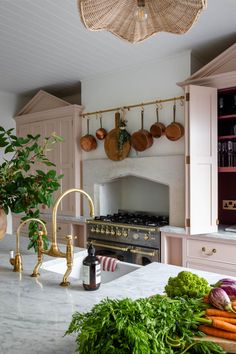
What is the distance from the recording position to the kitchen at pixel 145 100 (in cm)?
303

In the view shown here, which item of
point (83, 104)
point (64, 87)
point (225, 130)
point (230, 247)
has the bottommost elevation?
point (230, 247)

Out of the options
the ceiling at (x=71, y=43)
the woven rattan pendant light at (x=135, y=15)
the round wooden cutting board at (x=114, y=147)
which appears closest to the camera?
the woven rattan pendant light at (x=135, y=15)

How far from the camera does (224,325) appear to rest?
0.85 m

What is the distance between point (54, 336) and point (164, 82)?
2776 mm

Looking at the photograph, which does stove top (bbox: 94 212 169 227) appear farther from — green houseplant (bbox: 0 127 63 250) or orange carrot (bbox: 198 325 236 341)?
orange carrot (bbox: 198 325 236 341)

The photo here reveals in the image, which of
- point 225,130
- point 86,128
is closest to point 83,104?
point 86,128

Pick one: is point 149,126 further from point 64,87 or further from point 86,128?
point 64,87

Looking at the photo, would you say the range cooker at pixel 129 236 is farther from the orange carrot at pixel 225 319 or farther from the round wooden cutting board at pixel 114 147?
the orange carrot at pixel 225 319

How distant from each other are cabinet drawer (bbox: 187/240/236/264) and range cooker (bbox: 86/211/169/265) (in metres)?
0.33

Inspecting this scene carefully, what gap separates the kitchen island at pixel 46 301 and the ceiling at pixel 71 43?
71.2 inches

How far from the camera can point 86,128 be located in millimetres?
3814

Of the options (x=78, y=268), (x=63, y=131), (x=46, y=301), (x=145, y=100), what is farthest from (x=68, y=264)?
(x=63, y=131)

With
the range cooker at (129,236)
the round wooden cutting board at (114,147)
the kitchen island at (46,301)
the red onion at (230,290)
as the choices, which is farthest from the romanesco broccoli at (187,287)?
the round wooden cutting board at (114,147)

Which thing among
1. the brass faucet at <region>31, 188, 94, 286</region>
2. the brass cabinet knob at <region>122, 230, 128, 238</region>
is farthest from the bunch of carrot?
Result: the brass cabinet knob at <region>122, 230, 128, 238</region>
